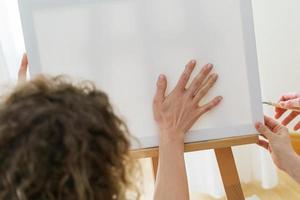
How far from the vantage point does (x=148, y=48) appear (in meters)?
1.03

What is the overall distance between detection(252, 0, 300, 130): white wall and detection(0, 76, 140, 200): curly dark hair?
1.63 m

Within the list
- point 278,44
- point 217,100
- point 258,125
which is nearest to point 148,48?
point 217,100

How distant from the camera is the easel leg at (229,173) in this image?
113 centimetres

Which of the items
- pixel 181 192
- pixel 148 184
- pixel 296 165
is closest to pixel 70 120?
pixel 181 192

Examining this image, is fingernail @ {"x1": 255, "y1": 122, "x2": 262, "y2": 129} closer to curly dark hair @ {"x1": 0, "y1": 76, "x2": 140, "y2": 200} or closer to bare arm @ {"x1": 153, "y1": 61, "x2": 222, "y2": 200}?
bare arm @ {"x1": 153, "y1": 61, "x2": 222, "y2": 200}

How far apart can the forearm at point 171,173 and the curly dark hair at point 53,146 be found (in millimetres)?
352

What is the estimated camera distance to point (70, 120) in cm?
59

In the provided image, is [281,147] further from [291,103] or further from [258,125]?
[291,103]

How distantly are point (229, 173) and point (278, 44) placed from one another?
3.95 feet

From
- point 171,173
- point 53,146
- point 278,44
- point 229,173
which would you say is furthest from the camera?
point 278,44

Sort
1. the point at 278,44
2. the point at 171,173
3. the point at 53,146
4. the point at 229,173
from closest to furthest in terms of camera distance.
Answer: the point at 53,146 < the point at 171,173 < the point at 229,173 < the point at 278,44

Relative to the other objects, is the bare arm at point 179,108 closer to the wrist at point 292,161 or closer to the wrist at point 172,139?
the wrist at point 172,139

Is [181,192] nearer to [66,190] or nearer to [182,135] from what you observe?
[182,135]

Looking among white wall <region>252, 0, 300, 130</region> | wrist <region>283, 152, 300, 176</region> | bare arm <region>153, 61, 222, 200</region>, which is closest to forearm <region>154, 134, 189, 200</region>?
bare arm <region>153, 61, 222, 200</region>
